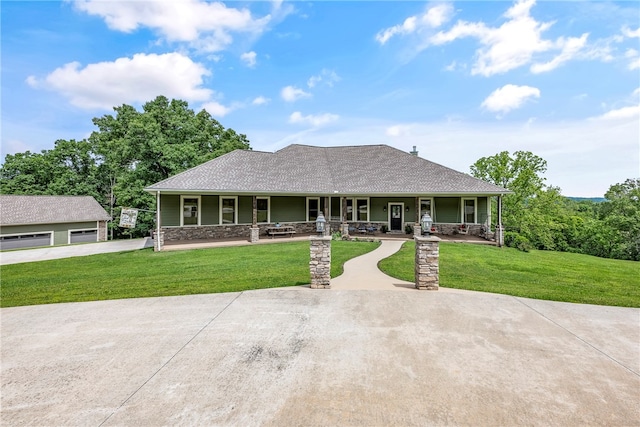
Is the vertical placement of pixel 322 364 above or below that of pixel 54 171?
below

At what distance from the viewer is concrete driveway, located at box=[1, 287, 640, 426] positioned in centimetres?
273

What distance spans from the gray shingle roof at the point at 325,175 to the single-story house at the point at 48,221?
47.1ft

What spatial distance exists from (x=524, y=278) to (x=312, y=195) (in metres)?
11.5

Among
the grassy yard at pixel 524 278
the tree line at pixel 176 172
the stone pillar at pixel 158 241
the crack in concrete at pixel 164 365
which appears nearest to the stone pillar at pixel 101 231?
the tree line at pixel 176 172

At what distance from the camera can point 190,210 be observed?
15.5m

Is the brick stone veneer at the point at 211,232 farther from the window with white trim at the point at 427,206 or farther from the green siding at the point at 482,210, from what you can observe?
the green siding at the point at 482,210

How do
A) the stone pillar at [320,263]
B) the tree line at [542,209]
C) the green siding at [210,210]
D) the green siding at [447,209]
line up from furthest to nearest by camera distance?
1. the tree line at [542,209]
2. the green siding at [447,209]
3. the green siding at [210,210]
4. the stone pillar at [320,263]

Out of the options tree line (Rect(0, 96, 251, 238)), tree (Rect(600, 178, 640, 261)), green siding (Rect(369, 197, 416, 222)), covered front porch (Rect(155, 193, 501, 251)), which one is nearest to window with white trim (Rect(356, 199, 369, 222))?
covered front porch (Rect(155, 193, 501, 251))

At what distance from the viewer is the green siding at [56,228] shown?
19.5 m

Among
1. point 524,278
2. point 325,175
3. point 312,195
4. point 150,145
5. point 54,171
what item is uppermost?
point 150,145

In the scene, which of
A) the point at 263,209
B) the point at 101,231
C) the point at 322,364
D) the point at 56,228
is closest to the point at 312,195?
the point at 263,209

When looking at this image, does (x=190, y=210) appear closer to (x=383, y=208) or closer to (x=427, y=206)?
(x=383, y=208)

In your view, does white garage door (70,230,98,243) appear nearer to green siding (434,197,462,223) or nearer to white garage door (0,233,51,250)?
white garage door (0,233,51,250)

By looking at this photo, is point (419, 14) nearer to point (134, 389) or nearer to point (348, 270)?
point (348, 270)
